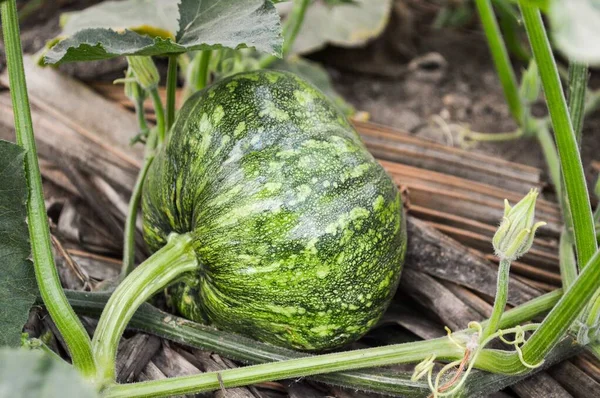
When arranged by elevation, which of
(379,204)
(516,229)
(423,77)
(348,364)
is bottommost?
(423,77)

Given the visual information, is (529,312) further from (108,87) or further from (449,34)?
(449,34)

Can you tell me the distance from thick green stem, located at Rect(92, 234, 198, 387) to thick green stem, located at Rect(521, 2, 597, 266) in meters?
0.62

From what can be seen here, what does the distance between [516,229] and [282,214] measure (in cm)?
Result: 36

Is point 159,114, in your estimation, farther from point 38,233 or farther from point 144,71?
point 38,233

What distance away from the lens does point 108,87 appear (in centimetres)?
183

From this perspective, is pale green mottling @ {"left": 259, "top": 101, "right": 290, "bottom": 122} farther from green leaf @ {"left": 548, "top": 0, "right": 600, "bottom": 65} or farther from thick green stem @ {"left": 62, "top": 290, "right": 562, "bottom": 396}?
green leaf @ {"left": 548, "top": 0, "right": 600, "bottom": 65}

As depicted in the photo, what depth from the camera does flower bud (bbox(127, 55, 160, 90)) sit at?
129 centimetres

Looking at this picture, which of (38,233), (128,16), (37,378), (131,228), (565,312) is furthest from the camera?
(128,16)

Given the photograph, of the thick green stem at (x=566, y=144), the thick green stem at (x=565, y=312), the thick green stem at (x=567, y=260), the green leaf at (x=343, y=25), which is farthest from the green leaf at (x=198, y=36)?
the green leaf at (x=343, y=25)

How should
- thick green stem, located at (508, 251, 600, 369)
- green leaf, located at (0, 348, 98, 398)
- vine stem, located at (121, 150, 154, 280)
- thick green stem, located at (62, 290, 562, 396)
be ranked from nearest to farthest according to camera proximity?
green leaf, located at (0, 348, 98, 398)
thick green stem, located at (508, 251, 600, 369)
thick green stem, located at (62, 290, 562, 396)
vine stem, located at (121, 150, 154, 280)

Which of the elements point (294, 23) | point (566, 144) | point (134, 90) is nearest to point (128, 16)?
point (134, 90)

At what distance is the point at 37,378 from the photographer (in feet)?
2.13

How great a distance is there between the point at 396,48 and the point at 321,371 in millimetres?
1518

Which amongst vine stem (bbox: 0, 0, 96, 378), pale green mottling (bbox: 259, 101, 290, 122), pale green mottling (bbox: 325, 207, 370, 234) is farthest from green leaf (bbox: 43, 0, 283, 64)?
pale green mottling (bbox: 325, 207, 370, 234)
